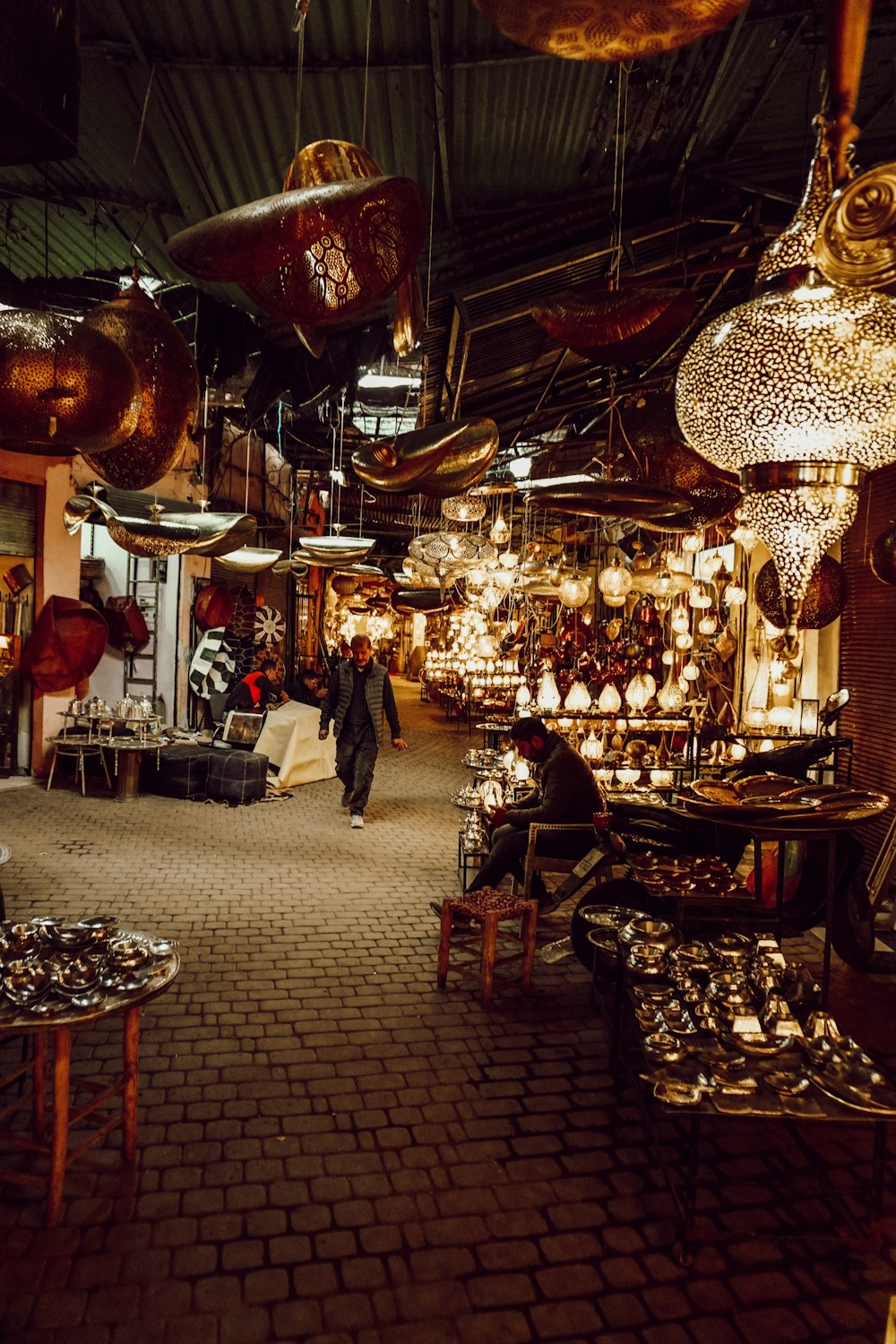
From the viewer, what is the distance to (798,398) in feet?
5.56

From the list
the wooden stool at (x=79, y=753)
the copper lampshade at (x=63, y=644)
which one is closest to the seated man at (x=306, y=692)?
the wooden stool at (x=79, y=753)

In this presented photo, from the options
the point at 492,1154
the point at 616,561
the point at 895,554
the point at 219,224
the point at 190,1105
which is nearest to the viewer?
the point at 219,224

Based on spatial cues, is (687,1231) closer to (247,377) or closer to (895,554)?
(895,554)

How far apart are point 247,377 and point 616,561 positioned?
8.07 metres

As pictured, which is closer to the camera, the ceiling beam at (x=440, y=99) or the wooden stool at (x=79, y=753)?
the ceiling beam at (x=440, y=99)

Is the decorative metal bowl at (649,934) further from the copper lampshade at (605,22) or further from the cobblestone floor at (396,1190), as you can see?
the copper lampshade at (605,22)

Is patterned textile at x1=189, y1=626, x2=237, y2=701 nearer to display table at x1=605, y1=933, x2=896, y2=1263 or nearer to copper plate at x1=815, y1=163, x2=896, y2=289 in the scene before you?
display table at x1=605, y1=933, x2=896, y2=1263

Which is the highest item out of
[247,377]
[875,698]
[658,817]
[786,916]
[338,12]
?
[247,377]

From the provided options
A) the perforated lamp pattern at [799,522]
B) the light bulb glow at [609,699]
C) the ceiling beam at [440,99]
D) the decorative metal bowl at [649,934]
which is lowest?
the decorative metal bowl at [649,934]

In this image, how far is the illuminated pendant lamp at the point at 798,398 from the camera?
167 cm

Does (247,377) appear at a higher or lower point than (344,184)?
higher

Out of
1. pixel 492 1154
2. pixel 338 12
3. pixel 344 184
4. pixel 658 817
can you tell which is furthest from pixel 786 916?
pixel 338 12

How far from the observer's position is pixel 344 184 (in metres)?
1.96

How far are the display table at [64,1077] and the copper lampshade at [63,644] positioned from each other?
23.4ft
